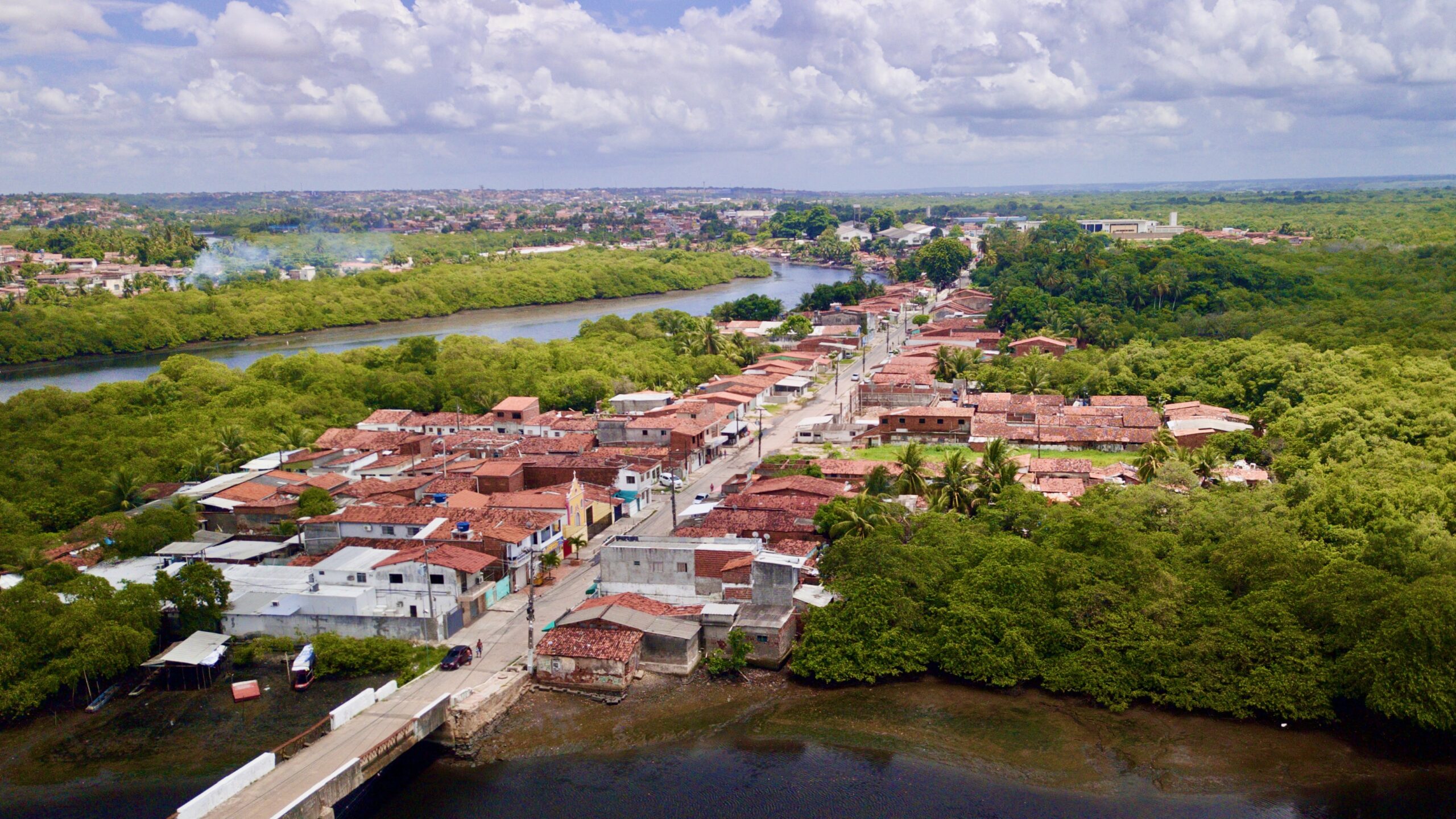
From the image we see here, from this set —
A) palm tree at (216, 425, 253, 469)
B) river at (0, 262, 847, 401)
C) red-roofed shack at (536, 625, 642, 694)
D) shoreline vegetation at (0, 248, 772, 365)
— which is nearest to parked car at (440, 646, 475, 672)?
red-roofed shack at (536, 625, 642, 694)

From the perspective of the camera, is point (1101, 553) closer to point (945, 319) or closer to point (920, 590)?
point (920, 590)

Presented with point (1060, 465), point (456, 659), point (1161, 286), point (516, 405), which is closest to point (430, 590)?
point (456, 659)

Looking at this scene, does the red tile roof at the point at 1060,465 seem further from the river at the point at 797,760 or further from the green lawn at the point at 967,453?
the river at the point at 797,760

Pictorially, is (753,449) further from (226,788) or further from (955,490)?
(226,788)

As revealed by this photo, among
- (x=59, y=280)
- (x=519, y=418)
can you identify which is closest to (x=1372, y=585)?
(x=519, y=418)

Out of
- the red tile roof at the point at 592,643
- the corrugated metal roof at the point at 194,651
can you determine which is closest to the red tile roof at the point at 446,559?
the red tile roof at the point at 592,643

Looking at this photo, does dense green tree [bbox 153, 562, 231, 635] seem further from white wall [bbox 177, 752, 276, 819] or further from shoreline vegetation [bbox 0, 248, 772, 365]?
shoreline vegetation [bbox 0, 248, 772, 365]
